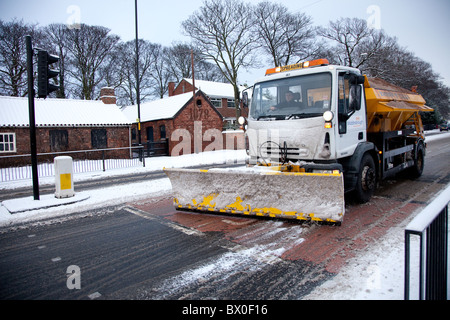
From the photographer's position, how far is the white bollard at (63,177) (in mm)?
7992

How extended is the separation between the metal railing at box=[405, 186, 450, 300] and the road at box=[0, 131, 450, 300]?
1.19 metres

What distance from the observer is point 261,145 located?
21.8 ft

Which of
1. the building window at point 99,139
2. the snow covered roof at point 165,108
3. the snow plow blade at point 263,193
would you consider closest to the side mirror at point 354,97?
the snow plow blade at point 263,193

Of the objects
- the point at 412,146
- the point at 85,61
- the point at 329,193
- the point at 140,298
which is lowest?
the point at 140,298

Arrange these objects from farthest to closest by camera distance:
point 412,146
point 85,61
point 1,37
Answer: point 85,61
point 1,37
point 412,146

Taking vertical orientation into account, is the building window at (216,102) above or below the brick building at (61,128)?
above

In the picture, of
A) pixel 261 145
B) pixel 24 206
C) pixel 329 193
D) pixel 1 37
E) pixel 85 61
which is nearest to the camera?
pixel 329 193

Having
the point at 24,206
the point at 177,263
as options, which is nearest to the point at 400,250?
the point at 177,263

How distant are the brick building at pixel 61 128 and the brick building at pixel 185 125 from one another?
13.1 feet

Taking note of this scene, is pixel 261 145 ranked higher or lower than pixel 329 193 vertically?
higher

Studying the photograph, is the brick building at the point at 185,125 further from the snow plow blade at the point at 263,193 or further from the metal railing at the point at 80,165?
the snow plow blade at the point at 263,193

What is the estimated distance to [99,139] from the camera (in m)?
22.6
